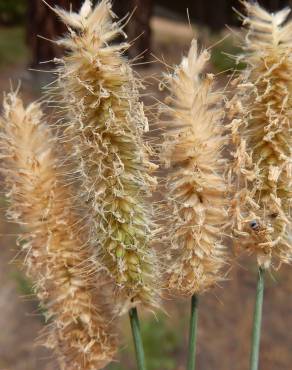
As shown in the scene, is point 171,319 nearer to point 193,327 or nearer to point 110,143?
point 193,327

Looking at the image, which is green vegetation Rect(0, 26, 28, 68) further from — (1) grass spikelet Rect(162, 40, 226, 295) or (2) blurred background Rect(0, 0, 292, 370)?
(1) grass spikelet Rect(162, 40, 226, 295)

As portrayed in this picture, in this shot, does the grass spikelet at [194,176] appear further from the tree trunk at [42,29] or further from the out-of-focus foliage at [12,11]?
the out-of-focus foliage at [12,11]

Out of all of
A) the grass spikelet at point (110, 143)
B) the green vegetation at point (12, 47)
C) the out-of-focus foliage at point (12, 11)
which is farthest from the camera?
the out-of-focus foliage at point (12, 11)

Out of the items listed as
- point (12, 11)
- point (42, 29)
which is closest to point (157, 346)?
point (42, 29)

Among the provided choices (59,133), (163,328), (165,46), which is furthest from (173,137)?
(165,46)

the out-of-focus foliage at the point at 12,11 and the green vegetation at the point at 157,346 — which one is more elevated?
the out-of-focus foliage at the point at 12,11

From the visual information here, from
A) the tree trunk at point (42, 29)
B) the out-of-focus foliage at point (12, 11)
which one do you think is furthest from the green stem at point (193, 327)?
the out-of-focus foliage at point (12, 11)
